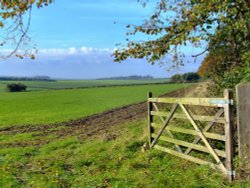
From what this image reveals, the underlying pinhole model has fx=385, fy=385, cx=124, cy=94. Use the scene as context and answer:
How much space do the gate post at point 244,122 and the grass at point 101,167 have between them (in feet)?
1.71

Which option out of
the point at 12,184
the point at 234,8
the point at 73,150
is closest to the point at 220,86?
the point at 234,8

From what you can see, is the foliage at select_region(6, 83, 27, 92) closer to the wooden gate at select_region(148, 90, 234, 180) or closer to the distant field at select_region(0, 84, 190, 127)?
the distant field at select_region(0, 84, 190, 127)

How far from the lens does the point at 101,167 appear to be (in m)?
9.59

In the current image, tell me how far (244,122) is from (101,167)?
376 centimetres

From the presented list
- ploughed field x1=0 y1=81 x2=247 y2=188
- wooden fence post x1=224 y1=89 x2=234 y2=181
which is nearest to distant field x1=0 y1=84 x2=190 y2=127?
ploughed field x1=0 y1=81 x2=247 y2=188

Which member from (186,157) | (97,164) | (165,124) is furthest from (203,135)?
(97,164)

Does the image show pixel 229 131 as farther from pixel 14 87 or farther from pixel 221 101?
pixel 14 87

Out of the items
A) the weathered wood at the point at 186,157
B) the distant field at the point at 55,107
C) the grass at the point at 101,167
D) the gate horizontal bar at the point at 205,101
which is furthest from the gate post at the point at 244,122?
the distant field at the point at 55,107

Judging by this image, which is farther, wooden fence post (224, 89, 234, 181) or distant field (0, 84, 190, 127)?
distant field (0, 84, 190, 127)

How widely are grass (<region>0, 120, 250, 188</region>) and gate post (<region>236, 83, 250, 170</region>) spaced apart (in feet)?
1.71

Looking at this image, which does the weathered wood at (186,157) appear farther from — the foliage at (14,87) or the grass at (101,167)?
the foliage at (14,87)

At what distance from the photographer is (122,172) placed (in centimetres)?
895

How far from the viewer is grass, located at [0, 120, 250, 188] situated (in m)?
7.96

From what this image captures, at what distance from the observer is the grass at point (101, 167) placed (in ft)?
26.1
